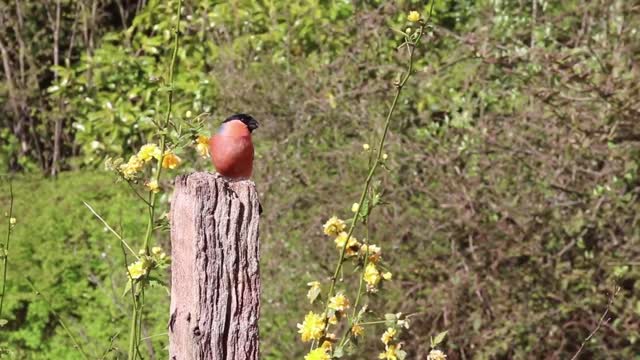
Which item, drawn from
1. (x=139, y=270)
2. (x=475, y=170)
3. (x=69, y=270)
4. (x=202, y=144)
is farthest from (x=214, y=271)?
(x=69, y=270)

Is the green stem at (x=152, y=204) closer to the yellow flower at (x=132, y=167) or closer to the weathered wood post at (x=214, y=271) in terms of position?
the yellow flower at (x=132, y=167)

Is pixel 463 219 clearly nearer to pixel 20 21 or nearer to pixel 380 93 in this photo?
pixel 380 93

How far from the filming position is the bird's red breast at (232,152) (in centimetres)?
291

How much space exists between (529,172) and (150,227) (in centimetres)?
287

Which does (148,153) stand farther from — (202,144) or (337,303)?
(337,303)

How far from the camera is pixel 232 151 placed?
2.91m

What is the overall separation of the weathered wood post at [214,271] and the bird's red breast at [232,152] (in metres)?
0.35

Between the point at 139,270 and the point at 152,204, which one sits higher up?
the point at 152,204

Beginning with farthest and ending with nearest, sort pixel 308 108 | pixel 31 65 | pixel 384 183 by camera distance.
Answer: pixel 31 65 → pixel 308 108 → pixel 384 183

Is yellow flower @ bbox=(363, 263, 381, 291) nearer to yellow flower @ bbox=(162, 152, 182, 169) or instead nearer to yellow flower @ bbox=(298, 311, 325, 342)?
yellow flower @ bbox=(298, 311, 325, 342)

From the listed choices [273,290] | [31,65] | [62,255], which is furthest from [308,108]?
[31,65]

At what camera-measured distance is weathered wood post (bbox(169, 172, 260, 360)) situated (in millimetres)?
2502

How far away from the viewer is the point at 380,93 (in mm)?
5617

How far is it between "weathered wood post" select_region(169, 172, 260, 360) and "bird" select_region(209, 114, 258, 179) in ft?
1.14
